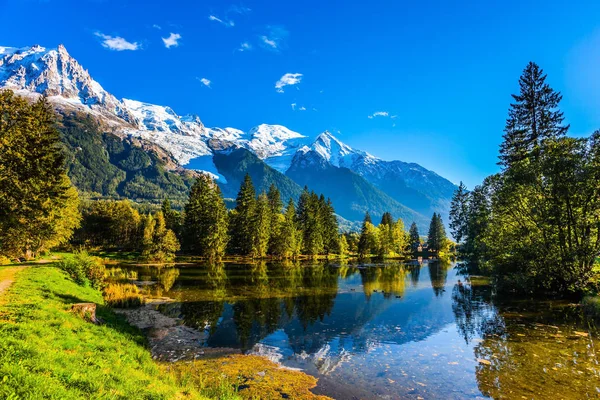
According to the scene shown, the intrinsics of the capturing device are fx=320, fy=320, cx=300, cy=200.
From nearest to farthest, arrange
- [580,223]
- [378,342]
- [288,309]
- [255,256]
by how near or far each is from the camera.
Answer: [378,342]
[580,223]
[288,309]
[255,256]

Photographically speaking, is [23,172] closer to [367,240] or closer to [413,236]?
[367,240]

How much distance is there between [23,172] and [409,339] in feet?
127

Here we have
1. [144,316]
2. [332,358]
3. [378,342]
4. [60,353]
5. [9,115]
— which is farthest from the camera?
[9,115]

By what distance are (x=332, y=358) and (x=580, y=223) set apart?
25812mm

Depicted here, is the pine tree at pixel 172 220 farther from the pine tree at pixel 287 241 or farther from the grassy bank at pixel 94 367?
the grassy bank at pixel 94 367

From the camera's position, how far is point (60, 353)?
34.5 ft

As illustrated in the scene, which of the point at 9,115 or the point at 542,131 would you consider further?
the point at 542,131

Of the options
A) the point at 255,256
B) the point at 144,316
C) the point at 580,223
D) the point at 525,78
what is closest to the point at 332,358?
the point at 144,316

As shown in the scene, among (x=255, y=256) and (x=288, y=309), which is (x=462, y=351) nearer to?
(x=288, y=309)

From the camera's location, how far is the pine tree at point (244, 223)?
3649 inches

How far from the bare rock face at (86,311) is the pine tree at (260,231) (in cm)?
7243

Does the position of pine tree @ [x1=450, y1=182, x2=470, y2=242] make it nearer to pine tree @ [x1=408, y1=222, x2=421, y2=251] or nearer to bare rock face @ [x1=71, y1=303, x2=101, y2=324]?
pine tree @ [x1=408, y1=222, x2=421, y2=251]

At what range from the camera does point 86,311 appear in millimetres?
18016

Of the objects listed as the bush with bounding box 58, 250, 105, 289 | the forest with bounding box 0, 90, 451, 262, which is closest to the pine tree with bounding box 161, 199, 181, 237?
the forest with bounding box 0, 90, 451, 262
